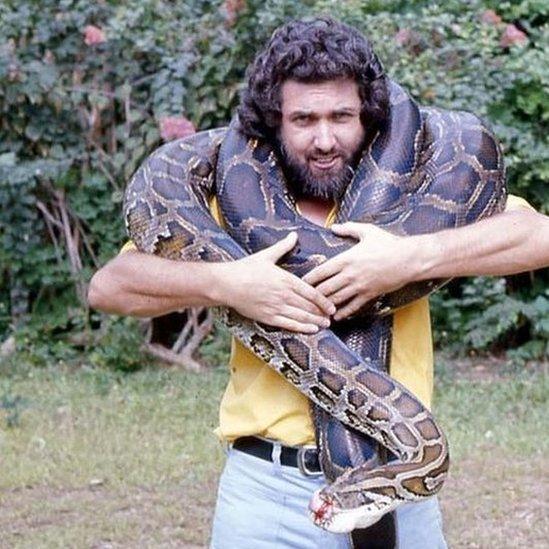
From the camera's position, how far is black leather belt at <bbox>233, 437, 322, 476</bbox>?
13.5 ft

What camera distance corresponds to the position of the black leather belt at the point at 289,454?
4113 mm

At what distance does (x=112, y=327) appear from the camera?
11.3 meters

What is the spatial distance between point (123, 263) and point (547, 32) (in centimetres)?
737

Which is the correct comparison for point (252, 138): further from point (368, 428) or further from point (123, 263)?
point (368, 428)

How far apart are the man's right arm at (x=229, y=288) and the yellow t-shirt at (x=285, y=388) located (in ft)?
0.80

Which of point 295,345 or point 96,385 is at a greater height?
point 295,345

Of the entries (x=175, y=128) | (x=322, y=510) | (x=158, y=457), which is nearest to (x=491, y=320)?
(x=175, y=128)

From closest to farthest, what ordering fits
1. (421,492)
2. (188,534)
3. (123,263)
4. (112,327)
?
1. (421,492)
2. (123,263)
3. (188,534)
4. (112,327)

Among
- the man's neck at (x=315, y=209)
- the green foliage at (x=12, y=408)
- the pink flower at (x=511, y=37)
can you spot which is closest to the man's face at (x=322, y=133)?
the man's neck at (x=315, y=209)

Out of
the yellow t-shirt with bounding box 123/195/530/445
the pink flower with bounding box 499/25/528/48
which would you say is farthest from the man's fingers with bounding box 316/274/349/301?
the pink flower with bounding box 499/25/528/48

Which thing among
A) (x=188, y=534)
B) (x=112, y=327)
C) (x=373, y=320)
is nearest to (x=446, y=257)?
(x=373, y=320)

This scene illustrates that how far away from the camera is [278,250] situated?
13.5 feet

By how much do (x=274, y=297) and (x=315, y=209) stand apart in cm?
49

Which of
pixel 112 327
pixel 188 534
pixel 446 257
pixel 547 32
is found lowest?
pixel 112 327
